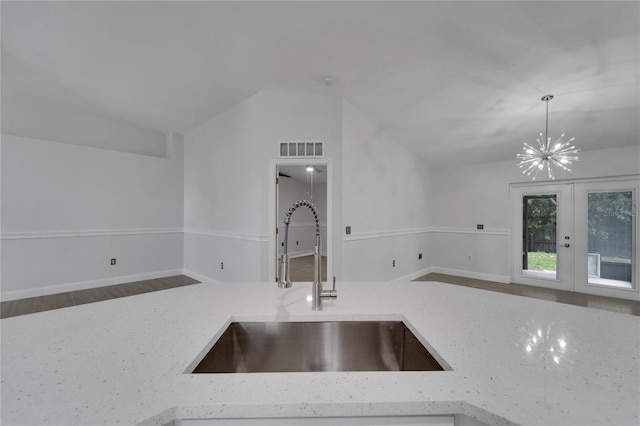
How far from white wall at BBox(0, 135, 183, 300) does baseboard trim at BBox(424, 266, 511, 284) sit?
539 cm

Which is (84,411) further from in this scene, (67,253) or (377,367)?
(67,253)

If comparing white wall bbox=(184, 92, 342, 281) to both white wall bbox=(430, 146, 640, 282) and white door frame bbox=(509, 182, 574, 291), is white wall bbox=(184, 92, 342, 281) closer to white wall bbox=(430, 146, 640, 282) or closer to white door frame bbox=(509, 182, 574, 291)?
white wall bbox=(430, 146, 640, 282)

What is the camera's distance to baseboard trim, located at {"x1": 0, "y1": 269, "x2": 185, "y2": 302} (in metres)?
3.75

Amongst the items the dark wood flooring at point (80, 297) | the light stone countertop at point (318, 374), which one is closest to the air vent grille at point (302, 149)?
the light stone countertop at point (318, 374)

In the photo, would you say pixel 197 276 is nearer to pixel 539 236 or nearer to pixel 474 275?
pixel 474 275

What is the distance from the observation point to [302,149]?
12.1 ft

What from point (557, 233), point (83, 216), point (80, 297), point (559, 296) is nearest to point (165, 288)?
point (80, 297)

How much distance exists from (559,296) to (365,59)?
15.2 ft

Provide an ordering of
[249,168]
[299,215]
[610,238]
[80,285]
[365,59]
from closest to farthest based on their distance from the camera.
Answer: [365,59], [249,168], [610,238], [80,285], [299,215]

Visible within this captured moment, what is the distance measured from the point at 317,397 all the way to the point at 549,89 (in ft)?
13.2

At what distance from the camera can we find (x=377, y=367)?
1.08 meters

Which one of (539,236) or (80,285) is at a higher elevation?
(539,236)

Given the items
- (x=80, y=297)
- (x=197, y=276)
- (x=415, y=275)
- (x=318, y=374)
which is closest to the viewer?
(x=318, y=374)

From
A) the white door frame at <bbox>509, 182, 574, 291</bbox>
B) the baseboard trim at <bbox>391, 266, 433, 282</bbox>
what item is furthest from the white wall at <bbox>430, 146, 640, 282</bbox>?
the baseboard trim at <bbox>391, 266, 433, 282</bbox>
